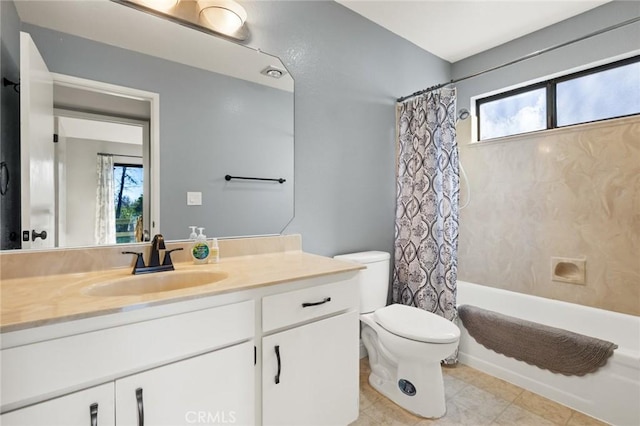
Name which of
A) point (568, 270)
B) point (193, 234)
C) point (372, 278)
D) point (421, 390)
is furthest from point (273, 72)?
point (568, 270)

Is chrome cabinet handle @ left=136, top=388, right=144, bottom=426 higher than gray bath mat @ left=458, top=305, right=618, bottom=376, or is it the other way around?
chrome cabinet handle @ left=136, top=388, right=144, bottom=426

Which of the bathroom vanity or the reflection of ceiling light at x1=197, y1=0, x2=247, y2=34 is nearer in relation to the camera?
the bathroom vanity

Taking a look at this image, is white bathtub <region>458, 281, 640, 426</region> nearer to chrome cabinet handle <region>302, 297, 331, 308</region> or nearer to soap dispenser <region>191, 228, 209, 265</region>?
chrome cabinet handle <region>302, 297, 331, 308</region>

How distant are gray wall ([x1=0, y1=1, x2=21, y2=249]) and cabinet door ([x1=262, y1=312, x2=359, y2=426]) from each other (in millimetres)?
1036

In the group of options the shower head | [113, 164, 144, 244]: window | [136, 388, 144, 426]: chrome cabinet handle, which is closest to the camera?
[136, 388, 144, 426]: chrome cabinet handle

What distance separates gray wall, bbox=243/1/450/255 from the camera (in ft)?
6.06

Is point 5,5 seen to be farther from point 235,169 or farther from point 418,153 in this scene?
point 418,153

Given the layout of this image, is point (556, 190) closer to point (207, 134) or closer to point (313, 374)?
point (313, 374)

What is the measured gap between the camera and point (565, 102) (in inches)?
93.6

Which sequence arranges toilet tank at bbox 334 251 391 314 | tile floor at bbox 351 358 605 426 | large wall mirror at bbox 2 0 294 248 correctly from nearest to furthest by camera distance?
large wall mirror at bbox 2 0 294 248 → tile floor at bbox 351 358 605 426 → toilet tank at bbox 334 251 391 314

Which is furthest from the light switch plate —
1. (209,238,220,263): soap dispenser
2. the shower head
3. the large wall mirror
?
the shower head

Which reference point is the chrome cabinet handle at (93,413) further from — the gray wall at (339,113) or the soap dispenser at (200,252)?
the gray wall at (339,113)

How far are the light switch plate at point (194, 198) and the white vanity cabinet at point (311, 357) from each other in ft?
2.30

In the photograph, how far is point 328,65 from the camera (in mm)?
1992
